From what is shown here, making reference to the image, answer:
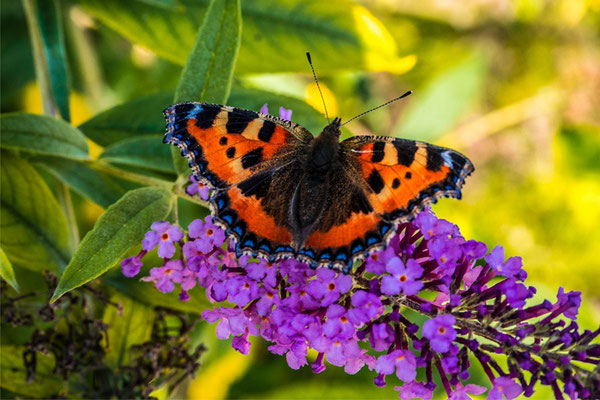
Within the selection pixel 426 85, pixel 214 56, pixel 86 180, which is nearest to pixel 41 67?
pixel 86 180

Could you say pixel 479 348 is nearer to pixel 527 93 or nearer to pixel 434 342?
pixel 434 342

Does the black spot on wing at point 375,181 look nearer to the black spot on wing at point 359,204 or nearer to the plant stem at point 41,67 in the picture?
the black spot on wing at point 359,204

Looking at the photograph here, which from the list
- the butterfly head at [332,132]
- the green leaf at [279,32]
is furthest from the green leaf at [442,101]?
the butterfly head at [332,132]

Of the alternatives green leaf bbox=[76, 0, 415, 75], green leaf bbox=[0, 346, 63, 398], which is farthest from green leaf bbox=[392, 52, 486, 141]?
green leaf bbox=[0, 346, 63, 398]

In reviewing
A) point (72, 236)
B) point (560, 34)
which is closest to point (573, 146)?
point (560, 34)

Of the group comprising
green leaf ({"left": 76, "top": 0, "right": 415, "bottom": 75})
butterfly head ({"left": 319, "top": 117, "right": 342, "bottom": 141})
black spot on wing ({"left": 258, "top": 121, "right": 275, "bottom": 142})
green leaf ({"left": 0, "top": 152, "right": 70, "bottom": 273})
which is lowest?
green leaf ({"left": 0, "top": 152, "right": 70, "bottom": 273})

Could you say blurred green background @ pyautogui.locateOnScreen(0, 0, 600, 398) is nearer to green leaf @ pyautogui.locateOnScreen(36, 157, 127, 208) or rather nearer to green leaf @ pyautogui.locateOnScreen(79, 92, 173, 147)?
green leaf @ pyautogui.locateOnScreen(79, 92, 173, 147)
